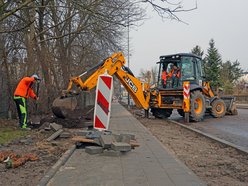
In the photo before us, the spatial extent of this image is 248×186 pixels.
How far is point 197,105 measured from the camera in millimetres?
17203

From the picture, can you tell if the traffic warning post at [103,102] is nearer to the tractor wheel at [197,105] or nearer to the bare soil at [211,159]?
the bare soil at [211,159]

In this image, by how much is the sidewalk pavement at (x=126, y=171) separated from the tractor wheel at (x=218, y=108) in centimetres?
1215

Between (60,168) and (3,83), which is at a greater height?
(3,83)

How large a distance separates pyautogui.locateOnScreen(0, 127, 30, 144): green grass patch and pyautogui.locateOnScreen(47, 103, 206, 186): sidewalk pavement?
240 cm

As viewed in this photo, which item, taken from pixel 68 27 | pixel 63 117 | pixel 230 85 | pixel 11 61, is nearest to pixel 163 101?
pixel 63 117

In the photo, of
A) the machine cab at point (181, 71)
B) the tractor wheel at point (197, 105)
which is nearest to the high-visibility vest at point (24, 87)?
the tractor wheel at point (197, 105)

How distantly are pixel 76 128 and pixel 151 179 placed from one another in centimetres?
726

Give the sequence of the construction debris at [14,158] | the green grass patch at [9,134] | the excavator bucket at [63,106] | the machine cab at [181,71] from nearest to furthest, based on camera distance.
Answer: the construction debris at [14,158]
the green grass patch at [9,134]
the excavator bucket at [63,106]
the machine cab at [181,71]

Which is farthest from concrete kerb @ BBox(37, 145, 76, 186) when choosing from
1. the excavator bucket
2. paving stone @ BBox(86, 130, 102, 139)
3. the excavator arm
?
the excavator arm

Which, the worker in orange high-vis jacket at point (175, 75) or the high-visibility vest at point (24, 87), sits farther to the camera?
the worker in orange high-vis jacket at point (175, 75)

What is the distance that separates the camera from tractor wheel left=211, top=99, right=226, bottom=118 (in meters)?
19.2

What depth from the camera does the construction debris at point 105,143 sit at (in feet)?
23.6

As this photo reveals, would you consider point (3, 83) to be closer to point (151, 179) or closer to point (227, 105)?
point (151, 179)

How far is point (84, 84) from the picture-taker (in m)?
14.3
